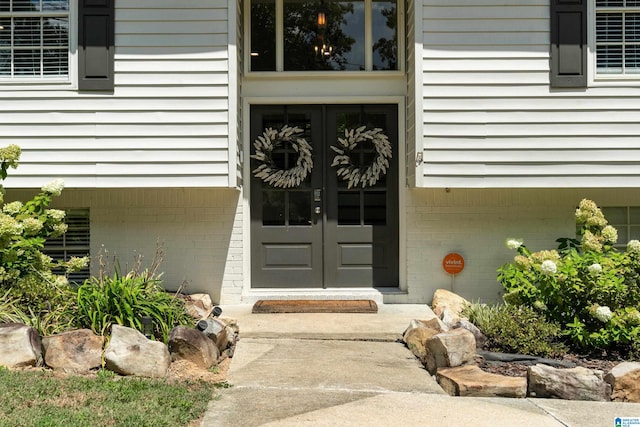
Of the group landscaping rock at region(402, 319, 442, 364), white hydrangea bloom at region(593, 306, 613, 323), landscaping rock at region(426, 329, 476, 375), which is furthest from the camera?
landscaping rock at region(402, 319, 442, 364)

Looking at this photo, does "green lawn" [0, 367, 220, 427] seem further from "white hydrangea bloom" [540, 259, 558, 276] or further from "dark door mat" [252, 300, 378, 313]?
"white hydrangea bloom" [540, 259, 558, 276]

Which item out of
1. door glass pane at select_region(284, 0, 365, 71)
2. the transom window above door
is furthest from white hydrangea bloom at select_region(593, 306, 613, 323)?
door glass pane at select_region(284, 0, 365, 71)

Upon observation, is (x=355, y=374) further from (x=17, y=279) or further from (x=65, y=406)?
(x=17, y=279)

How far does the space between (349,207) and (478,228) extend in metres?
1.56

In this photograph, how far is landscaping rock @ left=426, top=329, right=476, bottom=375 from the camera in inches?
173

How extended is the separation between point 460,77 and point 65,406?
510 cm

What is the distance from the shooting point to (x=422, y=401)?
383cm

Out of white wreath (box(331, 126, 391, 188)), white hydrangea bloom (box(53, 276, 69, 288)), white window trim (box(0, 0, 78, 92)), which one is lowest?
white hydrangea bloom (box(53, 276, 69, 288))

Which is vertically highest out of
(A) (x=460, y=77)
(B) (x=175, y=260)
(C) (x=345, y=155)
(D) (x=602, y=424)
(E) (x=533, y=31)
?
(E) (x=533, y=31)

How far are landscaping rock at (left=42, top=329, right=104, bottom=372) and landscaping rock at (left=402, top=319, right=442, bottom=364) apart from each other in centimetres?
251

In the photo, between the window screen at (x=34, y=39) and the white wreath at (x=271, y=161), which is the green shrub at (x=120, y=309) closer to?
the white wreath at (x=271, y=161)

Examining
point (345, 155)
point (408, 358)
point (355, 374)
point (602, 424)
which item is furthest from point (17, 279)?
point (602, 424)

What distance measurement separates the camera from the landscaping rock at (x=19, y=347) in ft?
13.8

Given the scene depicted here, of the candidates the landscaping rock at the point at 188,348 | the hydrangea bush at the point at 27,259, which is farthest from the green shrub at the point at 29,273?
the landscaping rock at the point at 188,348
